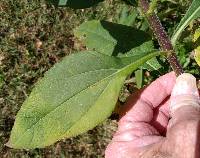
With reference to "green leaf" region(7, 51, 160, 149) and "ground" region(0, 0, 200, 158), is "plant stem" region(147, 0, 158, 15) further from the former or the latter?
"ground" region(0, 0, 200, 158)

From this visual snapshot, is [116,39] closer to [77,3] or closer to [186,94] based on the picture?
[77,3]

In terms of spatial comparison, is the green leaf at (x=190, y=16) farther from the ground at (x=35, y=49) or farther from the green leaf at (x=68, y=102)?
the ground at (x=35, y=49)

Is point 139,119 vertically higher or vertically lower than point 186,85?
lower

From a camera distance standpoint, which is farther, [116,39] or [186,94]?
[116,39]

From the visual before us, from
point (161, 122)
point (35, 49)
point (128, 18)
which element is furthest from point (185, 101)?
point (35, 49)

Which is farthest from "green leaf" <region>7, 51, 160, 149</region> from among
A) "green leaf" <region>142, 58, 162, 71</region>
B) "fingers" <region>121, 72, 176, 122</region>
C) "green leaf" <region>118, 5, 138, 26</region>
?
"green leaf" <region>118, 5, 138, 26</region>

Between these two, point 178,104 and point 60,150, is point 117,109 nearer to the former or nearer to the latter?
point 178,104
